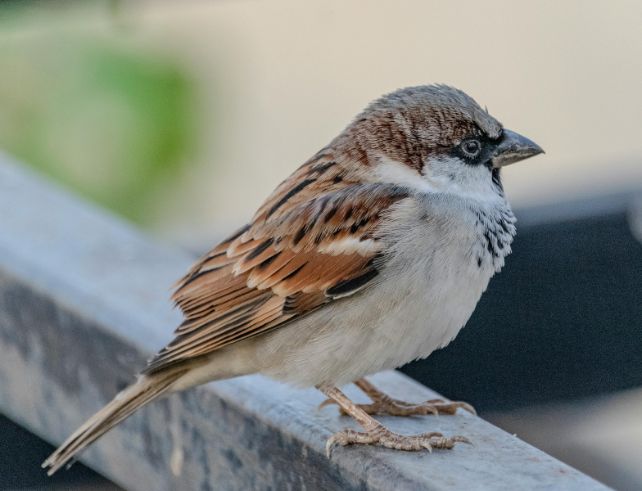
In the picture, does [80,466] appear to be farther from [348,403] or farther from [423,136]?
[423,136]

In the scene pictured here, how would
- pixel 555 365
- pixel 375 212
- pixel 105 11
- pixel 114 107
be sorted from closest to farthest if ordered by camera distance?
pixel 375 212 < pixel 555 365 < pixel 105 11 < pixel 114 107

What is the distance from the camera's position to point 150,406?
8.63 ft

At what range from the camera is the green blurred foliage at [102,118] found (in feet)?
16.0

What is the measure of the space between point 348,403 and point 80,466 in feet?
2.67

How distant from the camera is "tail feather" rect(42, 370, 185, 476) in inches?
101

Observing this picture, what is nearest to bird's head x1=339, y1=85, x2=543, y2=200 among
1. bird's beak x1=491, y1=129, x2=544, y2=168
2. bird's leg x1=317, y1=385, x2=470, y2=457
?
bird's beak x1=491, y1=129, x2=544, y2=168

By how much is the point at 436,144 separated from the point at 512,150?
6.1 inches

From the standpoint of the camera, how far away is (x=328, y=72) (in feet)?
26.1

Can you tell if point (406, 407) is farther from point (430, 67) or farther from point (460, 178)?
point (430, 67)

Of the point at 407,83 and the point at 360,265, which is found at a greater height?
the point at 360,265

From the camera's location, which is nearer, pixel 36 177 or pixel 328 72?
pixel 36 177

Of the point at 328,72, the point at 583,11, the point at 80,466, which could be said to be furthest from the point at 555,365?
the point at 583,11

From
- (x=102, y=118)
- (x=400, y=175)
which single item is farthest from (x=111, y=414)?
(x=102, y=118)

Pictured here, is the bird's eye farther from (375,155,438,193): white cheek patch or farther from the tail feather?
the tail feather
